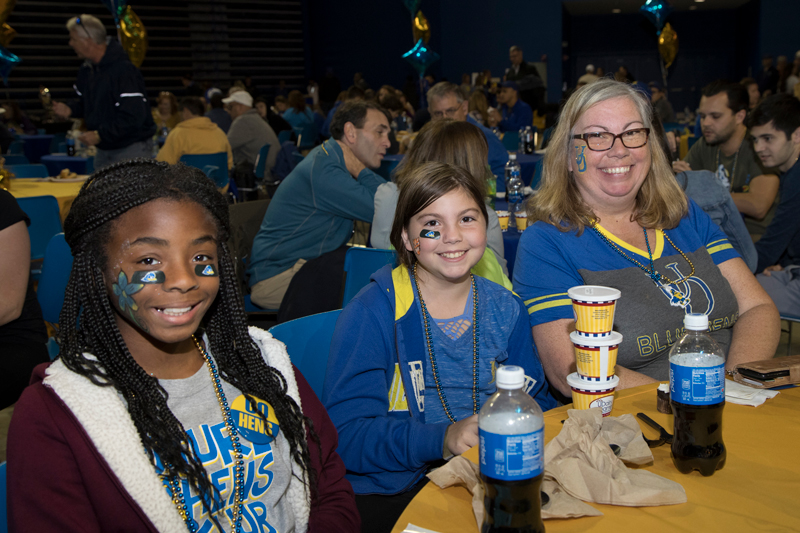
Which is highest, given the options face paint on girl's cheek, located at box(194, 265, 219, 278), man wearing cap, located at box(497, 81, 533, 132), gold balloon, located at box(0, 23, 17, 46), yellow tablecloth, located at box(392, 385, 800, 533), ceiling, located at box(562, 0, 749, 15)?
ceiling, located at box(562, 0, 749, 15)

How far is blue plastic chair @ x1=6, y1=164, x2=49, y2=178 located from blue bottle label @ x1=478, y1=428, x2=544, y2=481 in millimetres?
5266

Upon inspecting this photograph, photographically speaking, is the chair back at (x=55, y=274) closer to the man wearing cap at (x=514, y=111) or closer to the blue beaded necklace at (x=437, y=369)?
the blue beaded necklace at (x=437, y=369)

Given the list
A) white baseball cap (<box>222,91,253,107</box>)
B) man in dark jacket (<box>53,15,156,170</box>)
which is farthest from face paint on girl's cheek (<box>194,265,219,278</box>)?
white baseball cap (<box>222,91,253,107</box>)

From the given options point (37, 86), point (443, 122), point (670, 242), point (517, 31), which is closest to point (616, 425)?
point (670, 242)

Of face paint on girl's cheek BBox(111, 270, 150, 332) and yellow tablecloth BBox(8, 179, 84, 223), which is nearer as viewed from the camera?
face paint on girl's cheek BBox(111, 270, 150, 332)

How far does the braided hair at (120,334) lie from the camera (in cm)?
113

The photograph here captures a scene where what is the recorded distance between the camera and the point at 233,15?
14859 mm

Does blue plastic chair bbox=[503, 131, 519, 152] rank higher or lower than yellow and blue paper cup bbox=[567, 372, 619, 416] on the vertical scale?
higher

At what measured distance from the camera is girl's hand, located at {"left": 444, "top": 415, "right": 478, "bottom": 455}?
4.32 feet

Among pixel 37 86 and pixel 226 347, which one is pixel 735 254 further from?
pixel 37 86

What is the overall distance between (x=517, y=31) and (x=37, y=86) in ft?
32.4

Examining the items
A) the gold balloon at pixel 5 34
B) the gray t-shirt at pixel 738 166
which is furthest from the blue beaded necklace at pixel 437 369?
the gold balloon at pixel 5 34

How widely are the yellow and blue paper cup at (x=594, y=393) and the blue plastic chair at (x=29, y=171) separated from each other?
506cm

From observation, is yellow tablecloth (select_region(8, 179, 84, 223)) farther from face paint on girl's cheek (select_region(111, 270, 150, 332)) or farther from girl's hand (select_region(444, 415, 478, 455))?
girl's hand (select_region(444, 415, 478, 455))
